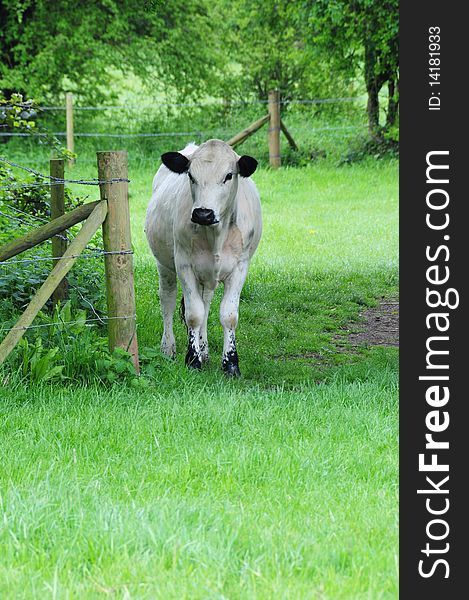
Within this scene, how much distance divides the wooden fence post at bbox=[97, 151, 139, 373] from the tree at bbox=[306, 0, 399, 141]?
320 inches

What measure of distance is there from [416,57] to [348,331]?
5.09 meters

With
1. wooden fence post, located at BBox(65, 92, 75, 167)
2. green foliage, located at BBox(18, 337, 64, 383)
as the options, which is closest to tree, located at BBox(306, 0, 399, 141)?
wooden fence post, located at BBox(65, 92, 75, 167)

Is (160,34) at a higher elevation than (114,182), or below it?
higher

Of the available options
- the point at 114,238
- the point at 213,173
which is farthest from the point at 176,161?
the point at 114,238

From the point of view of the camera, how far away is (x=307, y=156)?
22766 millimetres

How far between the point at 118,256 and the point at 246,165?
152 centimetres

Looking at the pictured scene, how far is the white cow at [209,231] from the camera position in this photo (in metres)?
7.79

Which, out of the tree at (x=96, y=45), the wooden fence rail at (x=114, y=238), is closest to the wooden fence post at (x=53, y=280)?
the wooden fence rail at (x=114, y=238)

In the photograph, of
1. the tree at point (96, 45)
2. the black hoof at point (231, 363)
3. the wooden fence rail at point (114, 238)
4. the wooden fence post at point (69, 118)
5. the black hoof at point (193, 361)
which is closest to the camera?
the wooden fence rail at point (114, 238)

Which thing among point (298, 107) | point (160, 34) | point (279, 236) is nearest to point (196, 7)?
point (160, 34)

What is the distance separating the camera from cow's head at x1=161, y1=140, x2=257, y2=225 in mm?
7660

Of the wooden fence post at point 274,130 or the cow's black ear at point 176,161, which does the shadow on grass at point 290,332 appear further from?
the wooden fence post at point 274,130

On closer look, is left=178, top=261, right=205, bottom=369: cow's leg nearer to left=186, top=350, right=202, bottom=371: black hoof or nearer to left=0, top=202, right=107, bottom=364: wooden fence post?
left=186, top=350, right=202, bottom=371: black hoof

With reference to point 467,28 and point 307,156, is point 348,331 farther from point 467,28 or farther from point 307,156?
point 307,156
